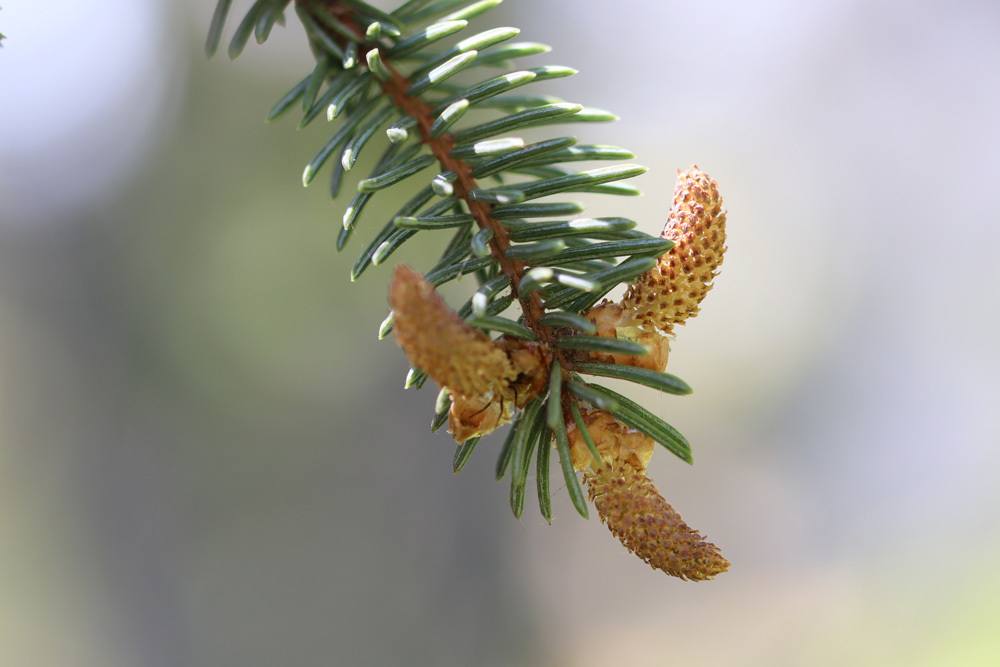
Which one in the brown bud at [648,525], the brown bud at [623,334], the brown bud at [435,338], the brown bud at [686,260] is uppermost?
the brown bud at [686,260]

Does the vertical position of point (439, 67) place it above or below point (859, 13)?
below

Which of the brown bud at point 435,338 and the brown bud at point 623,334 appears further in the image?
the brown bud at point 623,334

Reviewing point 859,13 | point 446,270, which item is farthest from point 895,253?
point 446,270

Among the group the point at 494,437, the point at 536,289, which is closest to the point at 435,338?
the point at 536,289

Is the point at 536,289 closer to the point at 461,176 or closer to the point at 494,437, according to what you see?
the point at 461,176

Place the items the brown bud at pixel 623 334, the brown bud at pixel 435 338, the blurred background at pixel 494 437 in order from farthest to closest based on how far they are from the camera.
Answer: the blurred background at pixel 494 437
the brown bud at pixel 623 334
the brown bud at pixel 435 338

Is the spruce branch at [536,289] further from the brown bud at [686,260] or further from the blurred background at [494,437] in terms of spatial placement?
the blurred background at [494,437]

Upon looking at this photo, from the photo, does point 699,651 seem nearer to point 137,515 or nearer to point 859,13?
point 137,515

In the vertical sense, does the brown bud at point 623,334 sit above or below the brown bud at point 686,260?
below

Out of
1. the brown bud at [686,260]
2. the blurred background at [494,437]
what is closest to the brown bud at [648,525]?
the brown bud at [686,260]
